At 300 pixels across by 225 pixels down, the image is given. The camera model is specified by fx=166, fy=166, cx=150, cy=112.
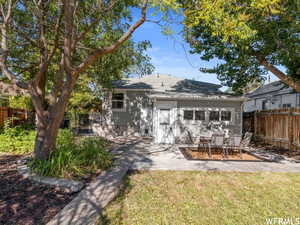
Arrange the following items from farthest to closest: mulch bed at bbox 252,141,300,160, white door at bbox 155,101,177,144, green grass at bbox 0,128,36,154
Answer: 1. white door at bbox 155,101,177,144
2. mulch bed at bbox 252,141,300,160
3. green grass at bbox 0,128,36,154

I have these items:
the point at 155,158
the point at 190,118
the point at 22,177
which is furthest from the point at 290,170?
the point at 22,177

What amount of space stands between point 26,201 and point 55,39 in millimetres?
4795

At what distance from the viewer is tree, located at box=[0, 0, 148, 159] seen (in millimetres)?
4902

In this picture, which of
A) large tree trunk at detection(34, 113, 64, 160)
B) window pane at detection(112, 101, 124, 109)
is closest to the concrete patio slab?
large tree trunk at detection(34, 113, 64, 160)

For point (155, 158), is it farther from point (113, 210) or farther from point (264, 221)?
point (264, 221)

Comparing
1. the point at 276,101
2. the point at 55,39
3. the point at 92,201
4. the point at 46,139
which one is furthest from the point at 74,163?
the point at 276,101

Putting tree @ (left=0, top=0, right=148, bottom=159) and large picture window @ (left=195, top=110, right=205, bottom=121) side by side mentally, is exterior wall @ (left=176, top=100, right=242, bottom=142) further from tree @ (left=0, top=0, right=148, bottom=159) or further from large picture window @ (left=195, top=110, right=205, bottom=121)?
tree @ (left=0, top=0, right=148, bottom=159)

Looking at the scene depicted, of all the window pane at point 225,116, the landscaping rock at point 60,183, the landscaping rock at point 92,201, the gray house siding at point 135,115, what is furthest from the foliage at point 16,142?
the window pane at point 225,116

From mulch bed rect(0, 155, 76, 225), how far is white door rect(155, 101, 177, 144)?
284 inches

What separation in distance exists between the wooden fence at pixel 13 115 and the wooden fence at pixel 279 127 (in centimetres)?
1464

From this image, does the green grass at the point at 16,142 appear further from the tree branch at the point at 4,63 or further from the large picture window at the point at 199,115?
the large picture window at the point at 199,115

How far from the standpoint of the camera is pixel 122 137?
12.2 m

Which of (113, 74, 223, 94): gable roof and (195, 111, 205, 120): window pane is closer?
(195, 111, 205, 120): window pane

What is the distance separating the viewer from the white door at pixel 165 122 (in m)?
10.5
